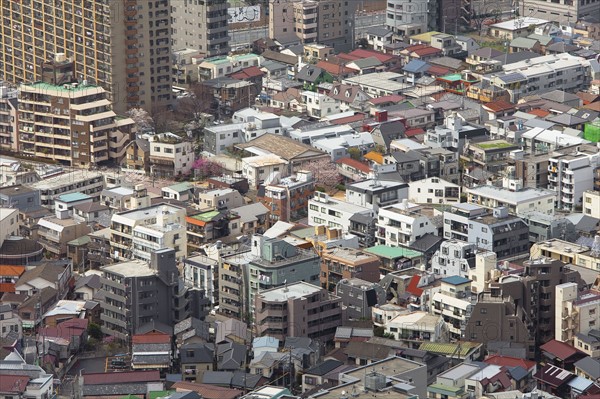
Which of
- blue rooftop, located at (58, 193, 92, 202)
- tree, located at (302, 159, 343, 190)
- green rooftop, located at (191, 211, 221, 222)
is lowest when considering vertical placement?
tree, located at (302, 159, 343, 190)

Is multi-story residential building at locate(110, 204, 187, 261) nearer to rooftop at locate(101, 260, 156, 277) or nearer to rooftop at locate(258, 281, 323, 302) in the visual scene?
rooftop at locate(101, 260, 156, 277)

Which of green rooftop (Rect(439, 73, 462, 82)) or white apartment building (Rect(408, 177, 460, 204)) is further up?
green rooftop (Rect(439, 73, 462, 82))

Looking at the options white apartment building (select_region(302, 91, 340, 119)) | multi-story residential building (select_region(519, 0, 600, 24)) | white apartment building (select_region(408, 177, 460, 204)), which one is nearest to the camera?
white apartment building (select_region(408, 177, 460, 204))

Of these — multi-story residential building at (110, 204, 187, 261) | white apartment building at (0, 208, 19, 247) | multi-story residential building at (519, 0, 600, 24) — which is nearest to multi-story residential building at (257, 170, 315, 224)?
multi-story residential building at (110, 204, 187, 261)

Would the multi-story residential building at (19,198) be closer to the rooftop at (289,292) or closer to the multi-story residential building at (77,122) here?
the multi-story residential building at (77,122)

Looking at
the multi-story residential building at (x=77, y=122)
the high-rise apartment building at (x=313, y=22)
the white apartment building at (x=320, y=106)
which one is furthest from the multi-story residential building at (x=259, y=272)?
the high-rise apartment building at (x=313, y=22)

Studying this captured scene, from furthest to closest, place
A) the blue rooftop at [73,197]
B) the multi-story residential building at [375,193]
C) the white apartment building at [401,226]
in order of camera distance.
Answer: the blue rooftop at [73,197], the multi-story residential building at [375,193], the white apartment building at [401,226]

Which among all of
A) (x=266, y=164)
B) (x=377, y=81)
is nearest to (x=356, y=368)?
(x=266, y=164)
